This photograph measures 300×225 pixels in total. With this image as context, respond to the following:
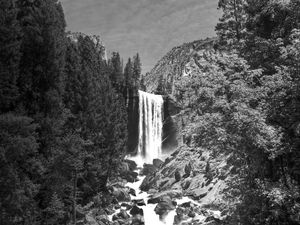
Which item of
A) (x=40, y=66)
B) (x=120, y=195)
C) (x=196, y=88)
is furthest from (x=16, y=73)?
(x=120, y=195)

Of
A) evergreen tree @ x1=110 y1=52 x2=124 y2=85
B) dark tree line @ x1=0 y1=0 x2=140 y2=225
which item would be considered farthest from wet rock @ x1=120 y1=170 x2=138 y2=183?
dark tree line @ x1=0 y1=0 x2=140 y2=225

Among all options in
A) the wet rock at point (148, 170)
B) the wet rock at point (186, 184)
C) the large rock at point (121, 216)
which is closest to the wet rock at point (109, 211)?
the large rock at point (121, 216)

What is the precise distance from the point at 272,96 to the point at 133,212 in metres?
34.6

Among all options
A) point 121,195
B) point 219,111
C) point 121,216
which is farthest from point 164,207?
point 219,111

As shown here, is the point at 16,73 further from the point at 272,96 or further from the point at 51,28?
the point at 272,96

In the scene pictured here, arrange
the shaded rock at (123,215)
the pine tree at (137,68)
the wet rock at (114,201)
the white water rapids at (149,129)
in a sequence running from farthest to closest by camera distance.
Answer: the pine tree at (137,68) → the white water rapids at (149,129) → the wet rock at (114,201) → the shaded rock at (123,215)

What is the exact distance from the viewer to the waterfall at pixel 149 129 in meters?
81.6

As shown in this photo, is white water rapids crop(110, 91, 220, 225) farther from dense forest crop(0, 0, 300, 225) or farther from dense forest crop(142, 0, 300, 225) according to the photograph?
dense forest crop(142, 0, 300, 225)

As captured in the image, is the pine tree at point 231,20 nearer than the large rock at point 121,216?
Yes

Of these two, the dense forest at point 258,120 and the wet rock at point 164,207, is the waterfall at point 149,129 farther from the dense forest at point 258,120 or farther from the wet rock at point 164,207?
the dense forest at point 258,120

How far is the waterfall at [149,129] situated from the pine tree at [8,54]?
62741mm

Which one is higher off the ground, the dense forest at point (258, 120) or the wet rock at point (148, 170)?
the dense forest at point (258, 120)

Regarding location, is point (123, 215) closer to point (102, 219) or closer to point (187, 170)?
point (102, 219)

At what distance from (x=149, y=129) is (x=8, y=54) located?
64275 millimetres
